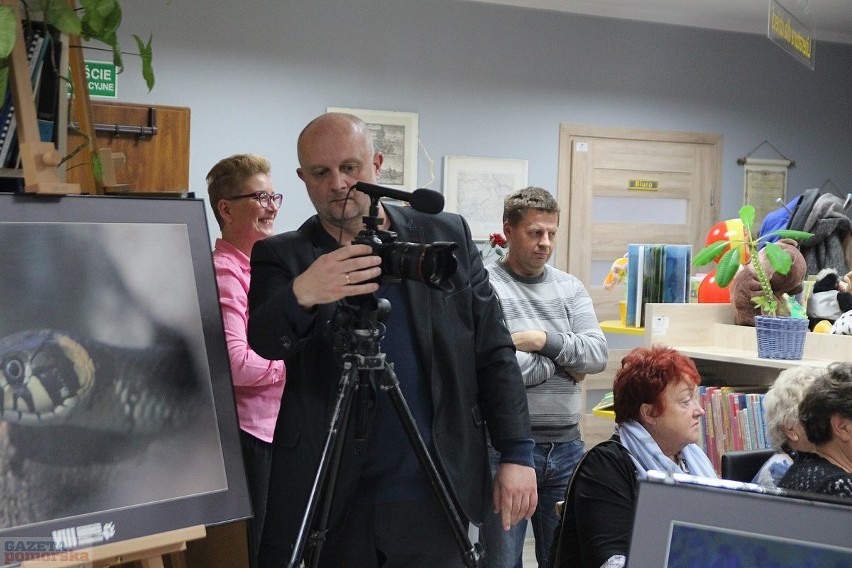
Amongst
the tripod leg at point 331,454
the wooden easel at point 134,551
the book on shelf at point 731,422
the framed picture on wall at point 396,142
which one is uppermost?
the framed picture on wall at point 396,142

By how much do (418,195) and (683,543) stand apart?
0.79 meters

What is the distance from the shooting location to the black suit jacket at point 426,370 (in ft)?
5.32

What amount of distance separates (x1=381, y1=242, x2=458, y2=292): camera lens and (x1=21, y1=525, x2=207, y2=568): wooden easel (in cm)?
52

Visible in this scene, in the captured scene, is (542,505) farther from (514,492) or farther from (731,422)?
(514,492)

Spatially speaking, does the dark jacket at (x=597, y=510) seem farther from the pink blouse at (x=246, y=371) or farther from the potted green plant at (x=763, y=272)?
the potted green plant at (x=763, y=272)

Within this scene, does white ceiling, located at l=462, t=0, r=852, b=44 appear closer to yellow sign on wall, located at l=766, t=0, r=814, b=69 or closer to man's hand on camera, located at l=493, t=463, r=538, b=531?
yellow sign on wall, located at l=766, t=0, r=814, b=69

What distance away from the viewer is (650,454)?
2082 mm

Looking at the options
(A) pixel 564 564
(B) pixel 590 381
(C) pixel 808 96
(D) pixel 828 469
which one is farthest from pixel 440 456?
(C) pixel 808 96

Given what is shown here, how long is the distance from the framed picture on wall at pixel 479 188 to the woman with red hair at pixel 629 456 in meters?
3.28

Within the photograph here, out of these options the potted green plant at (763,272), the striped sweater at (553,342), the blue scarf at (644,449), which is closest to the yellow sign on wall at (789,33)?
the potted green plant at (763,272)

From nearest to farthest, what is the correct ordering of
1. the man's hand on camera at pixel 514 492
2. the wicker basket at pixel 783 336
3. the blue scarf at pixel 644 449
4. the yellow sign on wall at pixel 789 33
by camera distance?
the man's hand on camera at pixel 514 492, the blue scarf at pixel 644 449, the wicker basket at pixel 783 336, the yellow sign on wall at pixel 789 33

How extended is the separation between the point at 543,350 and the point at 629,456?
2.85 ft

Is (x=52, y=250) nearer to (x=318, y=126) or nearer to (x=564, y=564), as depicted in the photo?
(x=318, y=126)

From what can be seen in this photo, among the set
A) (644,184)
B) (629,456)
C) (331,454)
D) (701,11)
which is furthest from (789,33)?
(701,11)
